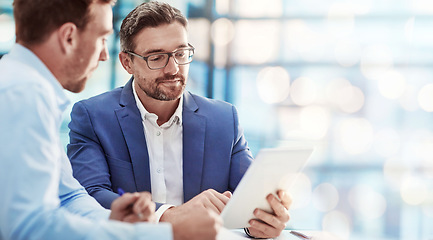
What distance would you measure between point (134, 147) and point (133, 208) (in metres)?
0.79

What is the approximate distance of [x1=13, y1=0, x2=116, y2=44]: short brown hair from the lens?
38.9 inches

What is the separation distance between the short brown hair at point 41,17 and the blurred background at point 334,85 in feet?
8.41

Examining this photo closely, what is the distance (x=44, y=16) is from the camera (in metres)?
0.99

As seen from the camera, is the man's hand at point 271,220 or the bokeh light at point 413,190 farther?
the bokeh light at point 413,190

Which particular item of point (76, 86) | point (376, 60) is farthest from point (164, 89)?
point (376, 60)

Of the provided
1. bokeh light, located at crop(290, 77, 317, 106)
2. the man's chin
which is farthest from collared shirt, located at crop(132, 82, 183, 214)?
bokeh light, located at crop(290, 77, 317, 106)

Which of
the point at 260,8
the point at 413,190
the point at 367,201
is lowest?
the point at 367,201

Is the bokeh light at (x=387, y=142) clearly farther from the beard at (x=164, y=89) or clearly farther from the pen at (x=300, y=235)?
the pen at (x=300, y=235)

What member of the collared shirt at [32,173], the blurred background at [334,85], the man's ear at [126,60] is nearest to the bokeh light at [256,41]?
the blurred background at [334,85]

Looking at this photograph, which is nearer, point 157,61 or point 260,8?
point 157,61

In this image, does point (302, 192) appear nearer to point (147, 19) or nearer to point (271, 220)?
point (147, 19)

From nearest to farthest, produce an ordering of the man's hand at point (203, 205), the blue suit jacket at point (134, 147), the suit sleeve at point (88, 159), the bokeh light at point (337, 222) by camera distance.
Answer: the man's hand at point (203, 205)
the suit sleeve at point (88, 159)
the blue suit jacket at point (134, 147)
the bokeh light at point (337, 222)

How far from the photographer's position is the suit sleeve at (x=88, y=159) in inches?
63.6

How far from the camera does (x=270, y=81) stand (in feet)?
12.0
